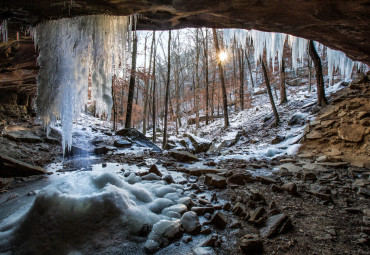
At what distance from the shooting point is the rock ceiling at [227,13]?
93.7 inches

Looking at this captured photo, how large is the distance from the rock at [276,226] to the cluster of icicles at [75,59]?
3.53m

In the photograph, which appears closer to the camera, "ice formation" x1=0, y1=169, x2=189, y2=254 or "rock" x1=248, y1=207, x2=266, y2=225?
"ice formation" x1=0, y1=169, x2=189, y2=254

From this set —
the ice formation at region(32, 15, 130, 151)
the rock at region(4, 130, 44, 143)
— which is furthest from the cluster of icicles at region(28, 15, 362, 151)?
the rock at region(4, 130, 44, 143)

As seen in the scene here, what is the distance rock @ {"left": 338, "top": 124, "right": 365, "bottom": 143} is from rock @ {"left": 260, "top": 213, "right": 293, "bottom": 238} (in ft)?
13.9

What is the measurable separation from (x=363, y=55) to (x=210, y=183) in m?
4.59

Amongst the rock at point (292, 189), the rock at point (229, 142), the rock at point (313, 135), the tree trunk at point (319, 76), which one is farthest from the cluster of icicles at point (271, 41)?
the rock at point (292, 189)

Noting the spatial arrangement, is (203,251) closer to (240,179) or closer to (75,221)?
(75,221)

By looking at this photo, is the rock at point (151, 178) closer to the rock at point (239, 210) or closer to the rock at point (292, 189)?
the rock at point (239, 210)

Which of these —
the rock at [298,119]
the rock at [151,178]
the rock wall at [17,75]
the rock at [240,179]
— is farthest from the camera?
the rock at [298,119]

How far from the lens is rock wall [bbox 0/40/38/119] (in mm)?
3688

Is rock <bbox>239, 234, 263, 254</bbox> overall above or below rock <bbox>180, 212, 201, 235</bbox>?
above

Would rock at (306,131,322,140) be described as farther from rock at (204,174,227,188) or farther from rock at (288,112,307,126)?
rock at (204,174,227,188)

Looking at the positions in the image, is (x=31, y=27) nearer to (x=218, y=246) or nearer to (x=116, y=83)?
(x=218, y=246)

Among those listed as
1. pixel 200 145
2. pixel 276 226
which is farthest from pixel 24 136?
pixel 276 226
